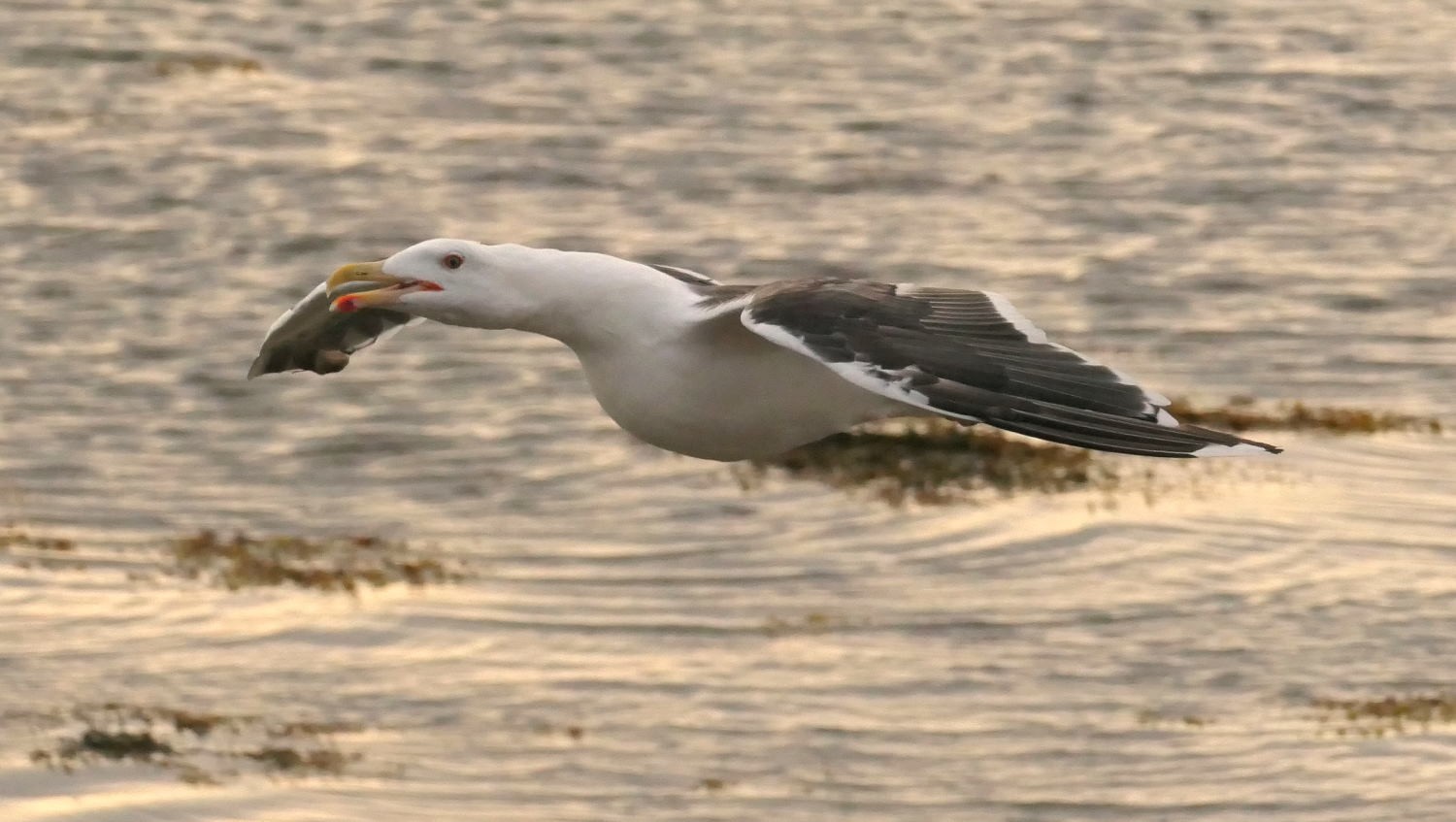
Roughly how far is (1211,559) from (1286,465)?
8.40ft

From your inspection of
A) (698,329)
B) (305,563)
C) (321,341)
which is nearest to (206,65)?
(305,563)

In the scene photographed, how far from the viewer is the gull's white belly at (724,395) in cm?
1202

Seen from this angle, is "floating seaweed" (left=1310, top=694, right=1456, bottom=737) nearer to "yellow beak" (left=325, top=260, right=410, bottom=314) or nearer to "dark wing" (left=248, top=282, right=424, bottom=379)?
"dark wing" (left=248, top=282, right=424, bottom=379)

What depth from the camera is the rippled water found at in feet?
91.7

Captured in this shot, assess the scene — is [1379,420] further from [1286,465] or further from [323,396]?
[323,396]

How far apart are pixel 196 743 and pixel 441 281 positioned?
1654cm

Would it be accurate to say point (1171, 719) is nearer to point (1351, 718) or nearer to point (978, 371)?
point (1351, 718)

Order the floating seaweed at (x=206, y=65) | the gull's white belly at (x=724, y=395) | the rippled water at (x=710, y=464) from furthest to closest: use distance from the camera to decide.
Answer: the floating seaweed at (x=206, y=65), the rippled water at (x=710, y=464), the gull's white belly at (x=724, y=395)

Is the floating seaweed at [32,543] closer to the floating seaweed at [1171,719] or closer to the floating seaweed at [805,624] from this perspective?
the floating seaweed at [805,624]

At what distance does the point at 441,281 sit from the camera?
12.1 m

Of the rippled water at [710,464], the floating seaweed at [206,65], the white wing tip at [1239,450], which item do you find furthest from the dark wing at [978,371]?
the floating seaweed at [206,65]

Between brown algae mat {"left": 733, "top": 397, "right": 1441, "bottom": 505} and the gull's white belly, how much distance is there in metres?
19.2

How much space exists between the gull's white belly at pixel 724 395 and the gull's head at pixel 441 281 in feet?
1.92

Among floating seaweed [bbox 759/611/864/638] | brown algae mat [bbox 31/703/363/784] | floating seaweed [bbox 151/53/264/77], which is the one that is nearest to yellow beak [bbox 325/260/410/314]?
brown algae mat [bbox 31/703/363/784]
